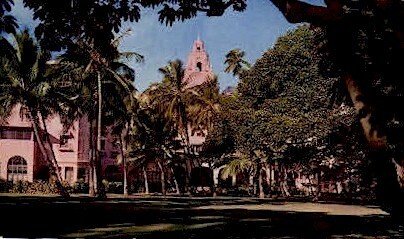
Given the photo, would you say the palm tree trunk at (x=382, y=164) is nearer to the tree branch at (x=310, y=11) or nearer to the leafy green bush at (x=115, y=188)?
the tree branch at (x=310, y=11)

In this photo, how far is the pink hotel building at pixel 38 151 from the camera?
5156cm

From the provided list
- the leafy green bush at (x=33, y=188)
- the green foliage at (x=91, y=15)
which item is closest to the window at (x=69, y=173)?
the leafy green bush at (x=33, y=188)

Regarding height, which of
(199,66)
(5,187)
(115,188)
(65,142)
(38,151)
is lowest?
Answer: (115,188)

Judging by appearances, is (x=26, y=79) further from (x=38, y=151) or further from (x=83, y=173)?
(x=83, y=173)

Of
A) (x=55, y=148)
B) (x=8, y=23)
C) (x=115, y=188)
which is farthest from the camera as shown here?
(x=55, y=148)

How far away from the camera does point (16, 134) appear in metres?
52.5

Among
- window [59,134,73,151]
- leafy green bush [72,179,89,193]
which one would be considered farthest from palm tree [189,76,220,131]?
window [59,134,73,151]

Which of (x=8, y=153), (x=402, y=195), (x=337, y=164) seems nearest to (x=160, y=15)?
(x=402, y=195)

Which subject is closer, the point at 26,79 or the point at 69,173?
the point at 26,79

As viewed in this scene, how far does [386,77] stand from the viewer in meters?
6.70

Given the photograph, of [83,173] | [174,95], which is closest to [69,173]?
[83,173]

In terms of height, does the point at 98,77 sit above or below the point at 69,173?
above

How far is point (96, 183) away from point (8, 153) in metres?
19.3

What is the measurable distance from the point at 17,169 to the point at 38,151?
119 inches
